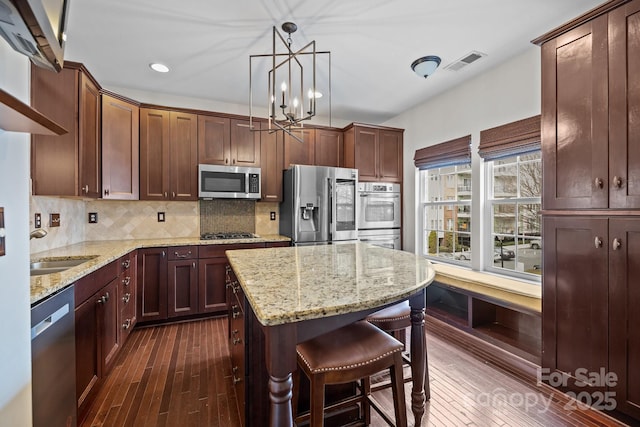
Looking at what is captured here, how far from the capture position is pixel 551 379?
1.97m

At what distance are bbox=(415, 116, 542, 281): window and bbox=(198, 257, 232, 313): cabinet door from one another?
104 inches

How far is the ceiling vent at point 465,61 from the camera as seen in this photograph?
2.63 meters

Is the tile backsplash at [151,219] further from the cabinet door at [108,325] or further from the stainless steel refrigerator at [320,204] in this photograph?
the cabinet door at [108,325]

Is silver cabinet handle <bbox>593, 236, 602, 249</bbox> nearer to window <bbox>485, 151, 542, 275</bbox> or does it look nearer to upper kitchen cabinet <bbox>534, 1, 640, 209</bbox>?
upper kitchen cabinet <bbox>534, 1, 640, 209</bbox>

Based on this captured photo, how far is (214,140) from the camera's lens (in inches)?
140

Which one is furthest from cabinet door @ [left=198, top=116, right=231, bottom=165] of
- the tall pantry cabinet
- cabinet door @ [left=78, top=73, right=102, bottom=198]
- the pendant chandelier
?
the tall pantry cabinet

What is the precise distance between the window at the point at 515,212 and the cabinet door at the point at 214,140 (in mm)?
3021

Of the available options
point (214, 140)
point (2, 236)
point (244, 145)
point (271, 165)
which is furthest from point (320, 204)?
point (2, 236)

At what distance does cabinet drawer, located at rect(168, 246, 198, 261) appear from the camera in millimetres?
→ 3119

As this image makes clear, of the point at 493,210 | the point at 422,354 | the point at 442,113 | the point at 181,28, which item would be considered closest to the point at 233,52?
the point at 181,28

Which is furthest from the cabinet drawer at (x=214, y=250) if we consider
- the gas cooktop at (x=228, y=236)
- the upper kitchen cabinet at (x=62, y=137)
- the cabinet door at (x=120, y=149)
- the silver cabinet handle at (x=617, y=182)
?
the silver cabinet handle at (x=617, y=182)

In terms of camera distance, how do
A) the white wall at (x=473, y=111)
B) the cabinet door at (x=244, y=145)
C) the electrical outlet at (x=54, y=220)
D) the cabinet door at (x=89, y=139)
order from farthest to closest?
the cabinet door at (x=244, y=145), the white wall at (x=473, y=111), the electrical outlet at (x=54, y=220), the cabinet door at (x=89, y=139)

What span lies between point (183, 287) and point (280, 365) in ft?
8.75

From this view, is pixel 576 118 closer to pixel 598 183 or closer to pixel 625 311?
pixel 598 183
